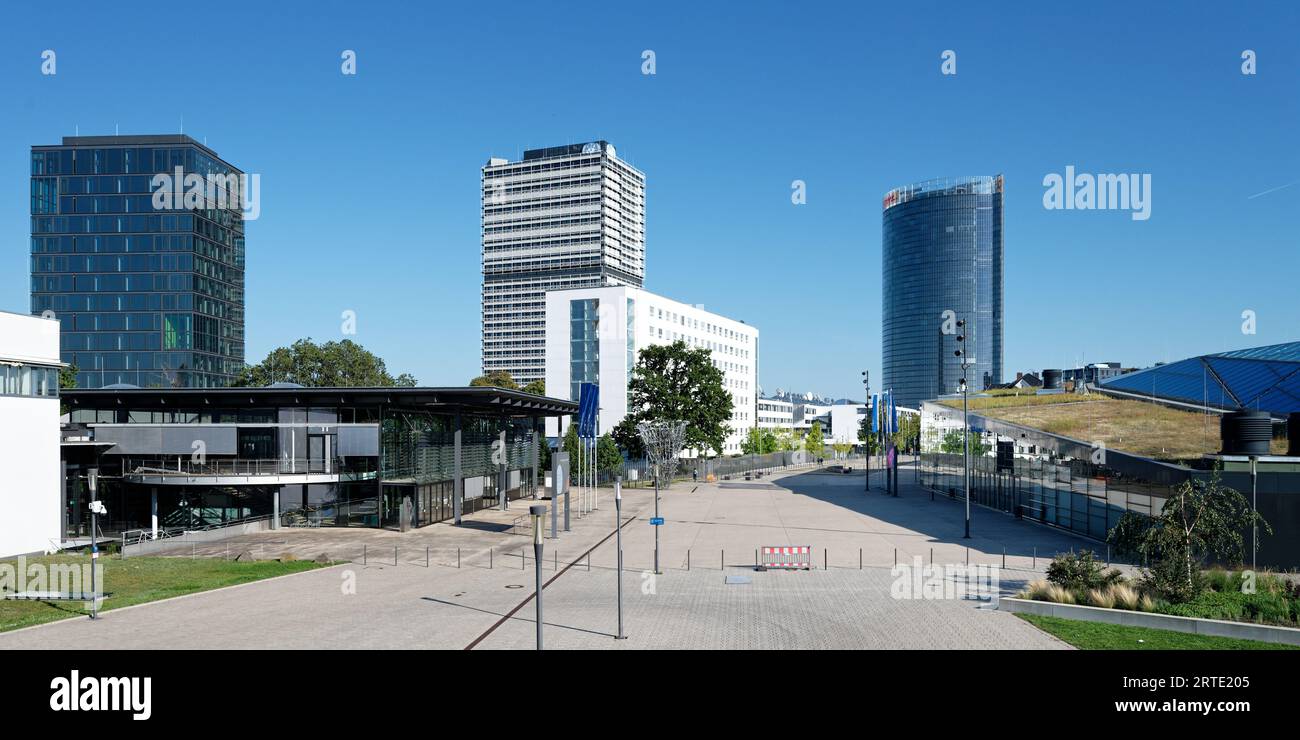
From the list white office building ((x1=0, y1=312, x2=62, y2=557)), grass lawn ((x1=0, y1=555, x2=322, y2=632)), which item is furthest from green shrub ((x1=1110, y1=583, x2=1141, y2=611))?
white office building ((x1=0, y1=312, x2=62, y2=557))

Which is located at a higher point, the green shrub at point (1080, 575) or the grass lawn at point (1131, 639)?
the green shrub at point (1080, 575)

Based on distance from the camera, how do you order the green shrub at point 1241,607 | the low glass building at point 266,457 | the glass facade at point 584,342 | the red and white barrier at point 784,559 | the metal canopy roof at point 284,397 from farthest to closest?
the glass facade at point 584,342 < the low glass building at point 266,457 < the metal canopy roof at point 284,397 < the red and white barrier at point 784,559 < the green shrub at point 1241,607

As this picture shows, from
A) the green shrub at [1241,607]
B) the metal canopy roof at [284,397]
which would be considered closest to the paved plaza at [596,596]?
the green shrub at [1241,607]

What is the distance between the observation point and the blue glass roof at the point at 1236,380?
138ft

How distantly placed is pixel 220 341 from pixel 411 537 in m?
114

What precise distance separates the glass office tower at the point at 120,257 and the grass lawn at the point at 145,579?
10283cm

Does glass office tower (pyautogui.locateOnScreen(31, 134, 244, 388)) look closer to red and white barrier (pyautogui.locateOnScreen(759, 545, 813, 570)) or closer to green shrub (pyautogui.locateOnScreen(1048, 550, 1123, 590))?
red and white barrier (pyautogui.locateOnScreen(759, 545, 813, 570))

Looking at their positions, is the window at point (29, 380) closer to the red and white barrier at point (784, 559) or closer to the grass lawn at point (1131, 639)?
the red and white barrier at point (784, 559)

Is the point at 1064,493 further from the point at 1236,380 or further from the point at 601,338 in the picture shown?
the point at 601,338

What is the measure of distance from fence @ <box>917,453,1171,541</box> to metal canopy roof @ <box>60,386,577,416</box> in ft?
96.6

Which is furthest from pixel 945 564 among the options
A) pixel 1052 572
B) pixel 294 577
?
pixel 294 577

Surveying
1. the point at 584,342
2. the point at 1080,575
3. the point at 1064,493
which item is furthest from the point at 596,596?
the point at 584,342

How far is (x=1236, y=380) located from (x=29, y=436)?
198 feet

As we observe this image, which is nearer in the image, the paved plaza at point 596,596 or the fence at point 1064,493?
the paved plaza at point 596,596
